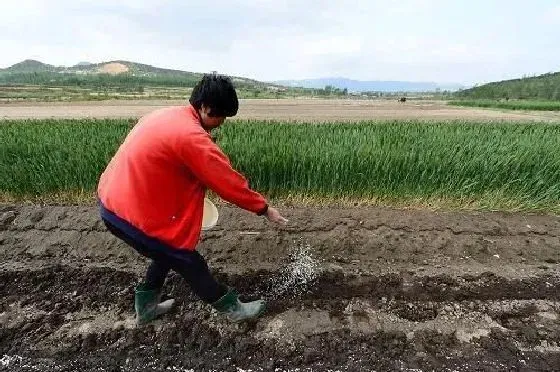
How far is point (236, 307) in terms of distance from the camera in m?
2.77

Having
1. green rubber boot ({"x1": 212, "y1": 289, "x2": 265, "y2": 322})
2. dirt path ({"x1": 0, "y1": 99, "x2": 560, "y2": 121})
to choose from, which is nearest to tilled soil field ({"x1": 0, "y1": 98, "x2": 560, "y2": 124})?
dirt path ({"x1": 0, "y1": 99, "x2": 560, "y2": 121})

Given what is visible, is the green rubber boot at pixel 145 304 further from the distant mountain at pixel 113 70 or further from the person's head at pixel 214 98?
the distant mountain at pixel 113 70

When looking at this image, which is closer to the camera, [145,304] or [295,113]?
[145,304]

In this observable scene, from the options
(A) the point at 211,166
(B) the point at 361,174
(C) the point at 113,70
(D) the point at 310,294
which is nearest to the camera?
(A) the point at 211,166

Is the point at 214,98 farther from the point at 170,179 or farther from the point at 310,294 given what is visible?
the point at 310,294

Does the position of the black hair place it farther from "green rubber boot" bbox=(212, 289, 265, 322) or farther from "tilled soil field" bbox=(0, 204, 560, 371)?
"tilled soil field" bbox=(0, 204, 560, 371)

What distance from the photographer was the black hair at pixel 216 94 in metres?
2.15

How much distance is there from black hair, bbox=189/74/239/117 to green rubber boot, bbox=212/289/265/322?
3.78 feet

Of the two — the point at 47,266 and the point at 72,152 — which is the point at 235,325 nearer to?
the point at 47,266

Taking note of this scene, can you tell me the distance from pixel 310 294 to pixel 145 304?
1.15 meters

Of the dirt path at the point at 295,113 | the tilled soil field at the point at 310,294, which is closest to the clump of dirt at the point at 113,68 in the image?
the dirt path at the point at 295,113

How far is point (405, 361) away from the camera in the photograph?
253cm

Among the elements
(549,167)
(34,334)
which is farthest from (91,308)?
(549,167)

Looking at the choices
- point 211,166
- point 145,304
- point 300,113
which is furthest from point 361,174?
point 300,113
